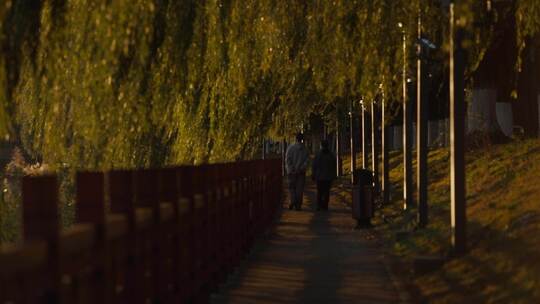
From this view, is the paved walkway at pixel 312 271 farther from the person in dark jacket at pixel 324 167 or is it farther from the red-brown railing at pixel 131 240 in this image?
the person in dark jacket at pixel 324 167

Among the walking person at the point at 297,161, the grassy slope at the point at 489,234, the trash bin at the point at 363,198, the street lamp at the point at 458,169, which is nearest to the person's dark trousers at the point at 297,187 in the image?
the walking person at the point at 297,161

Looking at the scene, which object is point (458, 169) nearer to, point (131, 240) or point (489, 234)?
point (489, 234)

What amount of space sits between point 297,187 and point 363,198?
775 centimetres

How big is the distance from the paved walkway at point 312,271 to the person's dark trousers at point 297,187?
6.51 metres

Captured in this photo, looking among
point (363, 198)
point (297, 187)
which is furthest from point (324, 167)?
point (363, 198)

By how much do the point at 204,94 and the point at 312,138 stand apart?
55544 mm

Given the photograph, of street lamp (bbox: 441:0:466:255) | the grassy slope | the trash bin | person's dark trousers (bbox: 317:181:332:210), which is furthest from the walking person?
street lamp (bbox: 441:0:466:255)

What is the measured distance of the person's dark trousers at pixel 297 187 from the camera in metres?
33.2

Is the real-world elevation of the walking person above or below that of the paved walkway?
above

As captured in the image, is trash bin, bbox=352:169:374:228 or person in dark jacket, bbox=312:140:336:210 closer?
trash bin, bbox=352:169:374:228

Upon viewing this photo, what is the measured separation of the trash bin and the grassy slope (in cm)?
49

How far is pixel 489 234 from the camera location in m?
17.2

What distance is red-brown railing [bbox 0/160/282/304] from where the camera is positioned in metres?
6.65

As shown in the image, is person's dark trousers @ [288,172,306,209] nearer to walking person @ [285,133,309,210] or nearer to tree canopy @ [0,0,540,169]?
→ walking person @ [285,133,309,210]
